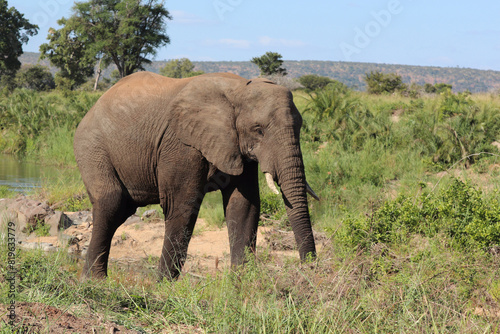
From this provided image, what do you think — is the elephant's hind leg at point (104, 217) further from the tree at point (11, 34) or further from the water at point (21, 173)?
the tree at point (11, 34)

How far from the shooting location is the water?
12.7 m

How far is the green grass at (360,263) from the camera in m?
3.36

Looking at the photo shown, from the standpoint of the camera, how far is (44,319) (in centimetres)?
303

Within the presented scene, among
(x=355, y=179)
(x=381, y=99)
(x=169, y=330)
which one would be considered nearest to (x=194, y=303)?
(x=169, y=330)

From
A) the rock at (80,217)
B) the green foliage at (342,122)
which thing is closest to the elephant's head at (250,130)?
the rock at (80,217)

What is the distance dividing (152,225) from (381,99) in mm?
12619

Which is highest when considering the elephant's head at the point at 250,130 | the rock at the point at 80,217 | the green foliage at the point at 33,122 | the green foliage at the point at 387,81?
the green foliage at the point at 387,81

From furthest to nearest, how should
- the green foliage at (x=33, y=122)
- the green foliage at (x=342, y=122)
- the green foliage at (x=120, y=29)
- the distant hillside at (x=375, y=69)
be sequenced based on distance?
1. the distant hillside at (x=375, y=69)
2. the green foliage at (x=120, y=29)
3. the green foliage at (x=33, y=122)
4. the green foliage at (x=342, y=122)

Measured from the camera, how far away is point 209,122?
17.0ft

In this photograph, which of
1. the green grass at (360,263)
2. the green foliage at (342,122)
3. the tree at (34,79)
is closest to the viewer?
the green grass at (360,263)

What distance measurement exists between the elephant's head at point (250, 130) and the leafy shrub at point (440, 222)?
3.85ft

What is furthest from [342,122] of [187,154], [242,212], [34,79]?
[34,79]

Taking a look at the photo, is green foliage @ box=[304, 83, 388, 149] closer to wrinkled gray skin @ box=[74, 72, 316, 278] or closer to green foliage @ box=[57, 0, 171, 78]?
wrinkled gray skin @ box=[74, 72, 316, 278]

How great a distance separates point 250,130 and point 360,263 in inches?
71.9
